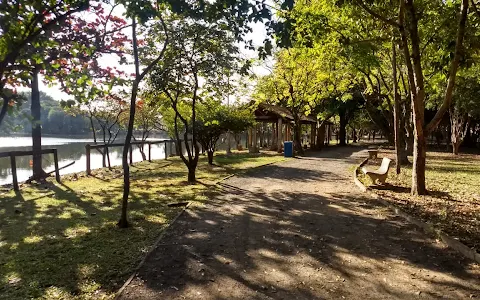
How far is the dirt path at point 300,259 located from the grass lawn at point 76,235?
46cm

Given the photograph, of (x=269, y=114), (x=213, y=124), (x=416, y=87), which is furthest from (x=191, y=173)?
(x=269, y=114)

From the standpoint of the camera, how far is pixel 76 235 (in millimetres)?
6688

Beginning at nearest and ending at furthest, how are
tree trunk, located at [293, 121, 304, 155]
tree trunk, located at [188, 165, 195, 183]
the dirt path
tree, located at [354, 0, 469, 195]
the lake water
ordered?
the dirt path < tree, located at [354, 0, 469, 195] < tree trunk, located at [188, 165, 195, 183] < the lake water < tree trunk, located at [293, 121, 304, 155]

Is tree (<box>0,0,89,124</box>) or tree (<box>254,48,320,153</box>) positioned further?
tree (<box>254,48,320,153</box>)

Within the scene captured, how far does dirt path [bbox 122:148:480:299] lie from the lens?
4.41 metres

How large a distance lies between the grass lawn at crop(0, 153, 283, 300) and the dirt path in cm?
46

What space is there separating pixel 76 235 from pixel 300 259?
4.12m

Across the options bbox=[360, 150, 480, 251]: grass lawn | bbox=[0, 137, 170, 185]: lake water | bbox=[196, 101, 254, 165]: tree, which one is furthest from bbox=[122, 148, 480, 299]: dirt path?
bbox=[0, 137, 170, 185]: lake water

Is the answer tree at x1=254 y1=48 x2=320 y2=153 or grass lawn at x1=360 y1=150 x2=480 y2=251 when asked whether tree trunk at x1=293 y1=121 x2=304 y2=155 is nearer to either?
tree at x1=254 y1=48 x2=320 y2=153

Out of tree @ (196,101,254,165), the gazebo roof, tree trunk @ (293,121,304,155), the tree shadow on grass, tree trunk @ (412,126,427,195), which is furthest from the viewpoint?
the gazebo roof

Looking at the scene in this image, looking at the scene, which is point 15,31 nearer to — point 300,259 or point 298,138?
point 300,259

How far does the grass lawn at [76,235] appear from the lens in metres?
4.59

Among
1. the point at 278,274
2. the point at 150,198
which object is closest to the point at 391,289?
the point at 278,274

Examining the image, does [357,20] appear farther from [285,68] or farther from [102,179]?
[285,68]
